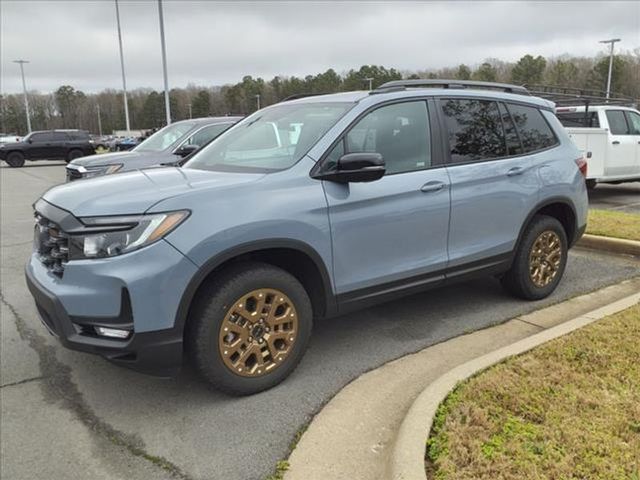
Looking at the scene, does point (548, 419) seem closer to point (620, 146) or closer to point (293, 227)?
point (293, 227)

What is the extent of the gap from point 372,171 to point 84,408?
2.30 metres

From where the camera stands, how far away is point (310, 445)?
9.45ft

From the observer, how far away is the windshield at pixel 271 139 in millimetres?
3738

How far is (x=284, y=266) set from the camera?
3592mm

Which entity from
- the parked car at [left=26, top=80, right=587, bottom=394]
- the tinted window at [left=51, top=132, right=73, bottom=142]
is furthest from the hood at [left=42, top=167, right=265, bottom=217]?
the tinted window at [left=51, top=132, right=73, bottom=142]

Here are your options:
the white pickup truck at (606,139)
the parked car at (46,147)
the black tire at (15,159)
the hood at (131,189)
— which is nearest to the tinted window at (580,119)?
the white pickup truck at (606,139)

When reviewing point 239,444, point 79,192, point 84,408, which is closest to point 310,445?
point 239,444

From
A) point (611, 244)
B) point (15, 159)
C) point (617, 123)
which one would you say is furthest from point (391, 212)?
point (15, 159)

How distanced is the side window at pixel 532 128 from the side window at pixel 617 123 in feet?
25.0

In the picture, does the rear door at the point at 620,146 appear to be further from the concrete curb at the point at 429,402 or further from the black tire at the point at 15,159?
the black tire at the point at 15,159

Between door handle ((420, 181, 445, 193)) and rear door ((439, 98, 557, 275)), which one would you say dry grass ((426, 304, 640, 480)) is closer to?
rear door ((439, 98, 557, 275))

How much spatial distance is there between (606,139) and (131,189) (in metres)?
10.4

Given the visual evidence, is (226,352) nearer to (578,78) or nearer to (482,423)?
(482,423)

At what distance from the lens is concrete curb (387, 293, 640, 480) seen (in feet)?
8.31
